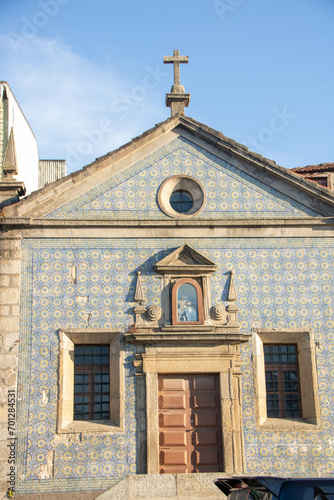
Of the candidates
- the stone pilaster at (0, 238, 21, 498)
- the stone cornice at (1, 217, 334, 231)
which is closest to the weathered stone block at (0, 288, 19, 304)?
the stone pilaster at (0, 238, 21, 498)

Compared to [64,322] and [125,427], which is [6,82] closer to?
[64,322]

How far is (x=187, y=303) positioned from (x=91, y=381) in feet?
8.65

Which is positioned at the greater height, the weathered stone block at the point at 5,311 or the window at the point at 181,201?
the window at the point at 181,201

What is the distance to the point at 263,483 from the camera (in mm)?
7535

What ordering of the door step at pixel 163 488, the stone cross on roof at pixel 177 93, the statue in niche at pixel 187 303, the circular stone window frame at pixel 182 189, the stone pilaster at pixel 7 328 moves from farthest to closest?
1. the stone cross on roof at pixel 177 93
2. the circular stone window frame at pixel 182 189
3. the statue in niche at pixel 187 303
4. the stone pilaster at pixel 7 328
5. the door step at pixel 163 488

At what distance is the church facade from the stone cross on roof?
0.44 metres

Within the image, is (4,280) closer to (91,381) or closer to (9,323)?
(9,323)

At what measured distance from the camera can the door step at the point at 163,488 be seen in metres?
12.8

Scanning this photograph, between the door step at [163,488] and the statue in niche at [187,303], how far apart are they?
3.44 metres

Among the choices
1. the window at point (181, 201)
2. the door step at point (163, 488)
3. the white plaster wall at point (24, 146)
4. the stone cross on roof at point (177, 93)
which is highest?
the white plaster wall at point (24, 146)

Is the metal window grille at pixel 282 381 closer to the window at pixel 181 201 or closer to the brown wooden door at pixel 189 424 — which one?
the brown wooden door at pixel 189 424

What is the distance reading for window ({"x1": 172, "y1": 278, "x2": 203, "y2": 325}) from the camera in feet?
50.1

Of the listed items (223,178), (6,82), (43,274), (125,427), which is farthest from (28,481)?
(6,82)

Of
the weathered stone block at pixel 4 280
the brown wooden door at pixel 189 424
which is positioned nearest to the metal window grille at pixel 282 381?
the brown wooden door at pixel 189 424
